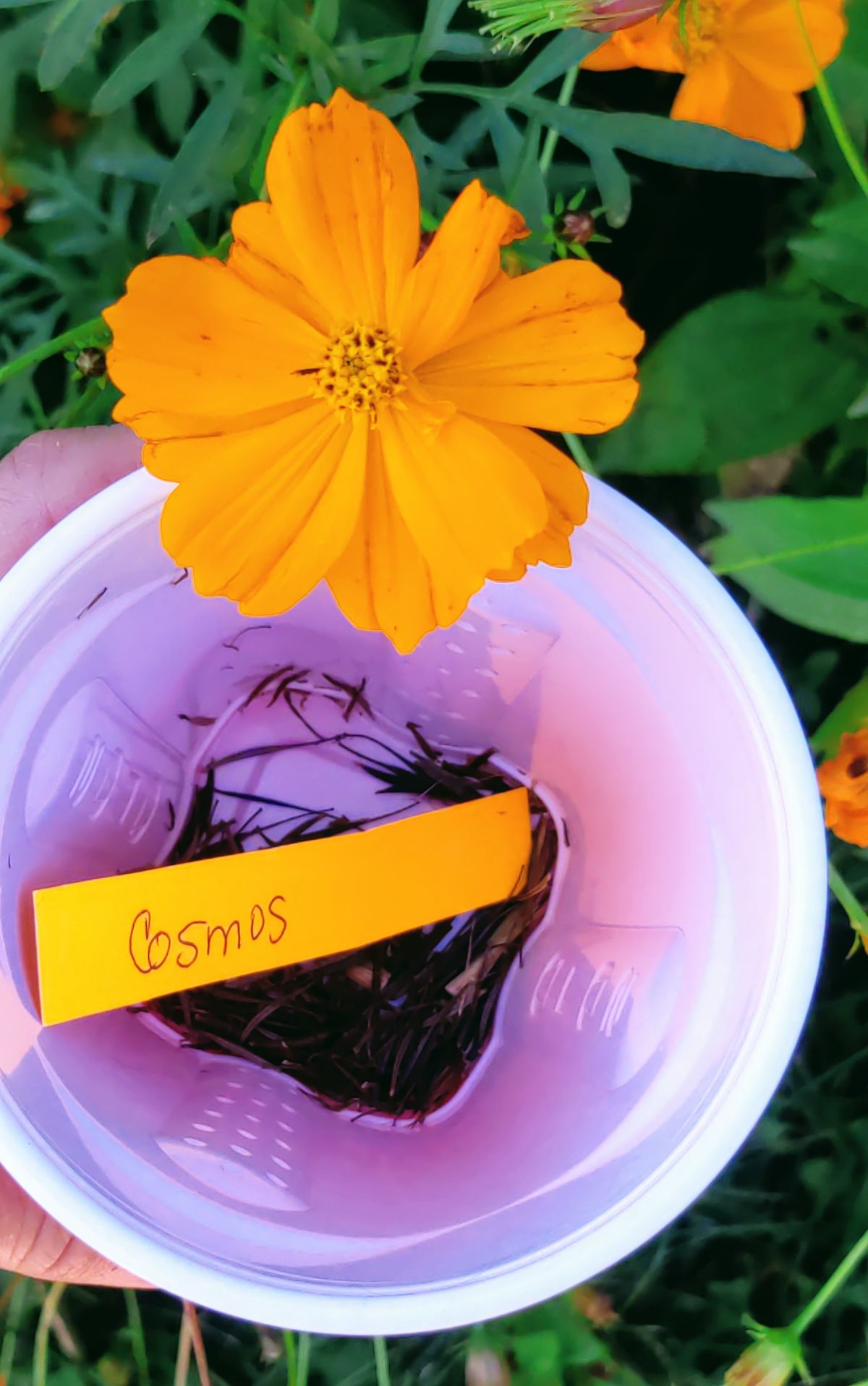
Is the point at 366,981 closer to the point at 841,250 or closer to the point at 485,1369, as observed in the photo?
the point at 485,1369

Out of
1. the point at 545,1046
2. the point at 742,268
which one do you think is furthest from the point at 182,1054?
the point at 742,268

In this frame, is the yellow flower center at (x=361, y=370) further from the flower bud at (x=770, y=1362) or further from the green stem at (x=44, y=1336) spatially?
the green stem at (x=44, y=1336)

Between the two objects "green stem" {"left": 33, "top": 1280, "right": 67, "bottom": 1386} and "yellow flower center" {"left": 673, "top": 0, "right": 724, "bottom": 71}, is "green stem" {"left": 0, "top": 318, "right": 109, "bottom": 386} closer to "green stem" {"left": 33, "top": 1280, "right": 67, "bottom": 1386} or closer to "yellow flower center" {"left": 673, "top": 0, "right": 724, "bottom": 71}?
"yellow flower center" {"left": 673, "top": 0, "right": 724, "bottom": 71}

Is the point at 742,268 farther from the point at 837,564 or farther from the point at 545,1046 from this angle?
the point at 545,1046

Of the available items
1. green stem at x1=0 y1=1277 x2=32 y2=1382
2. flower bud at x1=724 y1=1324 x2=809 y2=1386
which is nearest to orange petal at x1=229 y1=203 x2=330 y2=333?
flower bud at x1=724 y1=1324 x2=809 y2=1386

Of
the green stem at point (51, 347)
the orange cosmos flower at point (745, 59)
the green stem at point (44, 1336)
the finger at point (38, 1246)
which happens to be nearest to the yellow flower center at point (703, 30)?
the orange cosmos flower at point (745, 59)

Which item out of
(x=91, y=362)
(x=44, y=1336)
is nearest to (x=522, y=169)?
(x=91, y=362)

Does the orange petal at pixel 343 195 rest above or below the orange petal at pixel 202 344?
above
